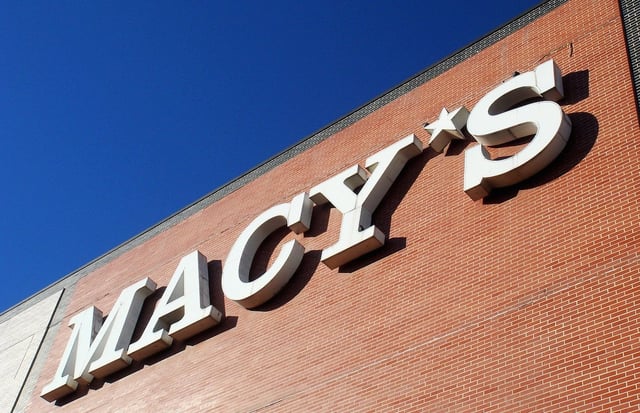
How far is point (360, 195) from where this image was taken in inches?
600

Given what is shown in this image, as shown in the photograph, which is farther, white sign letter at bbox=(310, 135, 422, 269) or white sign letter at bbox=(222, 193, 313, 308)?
white sign letter at bbox=(222, 193, 313, 308)

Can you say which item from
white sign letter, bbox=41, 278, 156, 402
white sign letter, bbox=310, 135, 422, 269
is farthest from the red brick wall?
white sign letter, bbox=41, 278, 156, 402

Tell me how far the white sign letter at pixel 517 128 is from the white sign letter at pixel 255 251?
368 cm

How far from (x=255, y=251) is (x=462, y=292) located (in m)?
5.60

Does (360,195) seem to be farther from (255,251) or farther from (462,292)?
(462,292)

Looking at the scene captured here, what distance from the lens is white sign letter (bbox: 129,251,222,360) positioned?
16141 millimetres

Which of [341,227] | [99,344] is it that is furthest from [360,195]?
[99,344]

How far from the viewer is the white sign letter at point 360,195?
47.0 ft

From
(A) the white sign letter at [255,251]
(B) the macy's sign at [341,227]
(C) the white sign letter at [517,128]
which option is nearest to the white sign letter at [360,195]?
(B) the macy's sign at [341,227]

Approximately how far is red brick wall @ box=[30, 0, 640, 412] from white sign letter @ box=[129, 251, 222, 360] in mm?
A: 256

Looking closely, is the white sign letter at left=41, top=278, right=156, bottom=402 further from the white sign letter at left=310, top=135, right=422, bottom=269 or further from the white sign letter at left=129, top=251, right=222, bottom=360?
the white sign letter at left=310, top=135, right=422, bottom=269

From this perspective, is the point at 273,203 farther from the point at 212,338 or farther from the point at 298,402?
the point at 298,402

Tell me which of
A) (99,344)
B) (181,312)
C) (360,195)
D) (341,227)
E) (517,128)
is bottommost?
(517,128)

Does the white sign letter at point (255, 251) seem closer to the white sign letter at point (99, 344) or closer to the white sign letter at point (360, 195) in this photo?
the white sign letter at point (360, 195)
